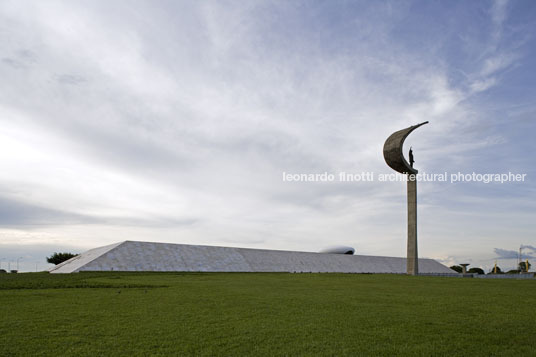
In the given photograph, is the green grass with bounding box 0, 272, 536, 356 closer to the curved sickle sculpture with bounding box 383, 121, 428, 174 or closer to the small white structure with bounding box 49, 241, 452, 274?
the curved sickle sculpture with bounding box 383, 121, 428, 174

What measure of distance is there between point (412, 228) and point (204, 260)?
21.7 metres

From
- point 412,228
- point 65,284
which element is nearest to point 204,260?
point 412,228

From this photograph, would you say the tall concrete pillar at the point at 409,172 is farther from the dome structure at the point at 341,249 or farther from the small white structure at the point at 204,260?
the dome structure at the point at 341,249

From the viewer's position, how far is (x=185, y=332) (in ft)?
20.3

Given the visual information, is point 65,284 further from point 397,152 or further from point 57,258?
point 57,258

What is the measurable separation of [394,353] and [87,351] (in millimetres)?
4256

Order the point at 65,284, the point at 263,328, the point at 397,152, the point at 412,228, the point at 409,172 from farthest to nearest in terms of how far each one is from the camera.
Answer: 1. the point at 409,172
2. the point at 412,228
3. the point at 397,152
4. the point at 65,284
5. the point at 263,328

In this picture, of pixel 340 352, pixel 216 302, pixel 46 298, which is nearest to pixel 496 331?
pixel 340 352

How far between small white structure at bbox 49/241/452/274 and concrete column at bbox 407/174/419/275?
46.9ft

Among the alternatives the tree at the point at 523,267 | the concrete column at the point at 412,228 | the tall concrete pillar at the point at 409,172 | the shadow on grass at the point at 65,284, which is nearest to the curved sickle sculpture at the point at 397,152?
the tall concrete pillar at the point at 409,172

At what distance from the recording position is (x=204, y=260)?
133 feet

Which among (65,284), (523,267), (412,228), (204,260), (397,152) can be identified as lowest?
(523,267)

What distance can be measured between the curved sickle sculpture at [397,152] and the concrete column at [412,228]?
130cm

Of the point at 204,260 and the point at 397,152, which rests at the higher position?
the point at 397,152
